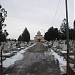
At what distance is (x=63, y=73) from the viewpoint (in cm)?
2044

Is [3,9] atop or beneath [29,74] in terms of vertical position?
atop

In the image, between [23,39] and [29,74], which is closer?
[29,74]

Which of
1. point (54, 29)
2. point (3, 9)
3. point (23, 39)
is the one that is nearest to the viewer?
point (3, 9)

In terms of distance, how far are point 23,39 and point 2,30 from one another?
87747 millimetres

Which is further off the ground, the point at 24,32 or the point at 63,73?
the point at 24,32

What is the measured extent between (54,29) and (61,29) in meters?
16.7

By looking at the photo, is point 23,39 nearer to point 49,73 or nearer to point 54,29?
Answer: point 54,29

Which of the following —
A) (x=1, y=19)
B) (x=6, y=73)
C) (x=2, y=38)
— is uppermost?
(x=1, y=19)

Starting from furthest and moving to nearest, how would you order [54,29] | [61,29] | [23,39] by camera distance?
[23,39] → [54,29] → [61,29]

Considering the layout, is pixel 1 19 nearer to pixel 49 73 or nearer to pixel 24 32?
pixel 49 73

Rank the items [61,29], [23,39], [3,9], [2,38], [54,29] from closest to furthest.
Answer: [2,38] < [3,9] < [61,29] < [54,29] < [23,39]

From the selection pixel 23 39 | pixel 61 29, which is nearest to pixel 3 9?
pixel 61 29

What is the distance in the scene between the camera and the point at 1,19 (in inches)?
952

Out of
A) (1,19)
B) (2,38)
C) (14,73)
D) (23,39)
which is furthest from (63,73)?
(23,39)
